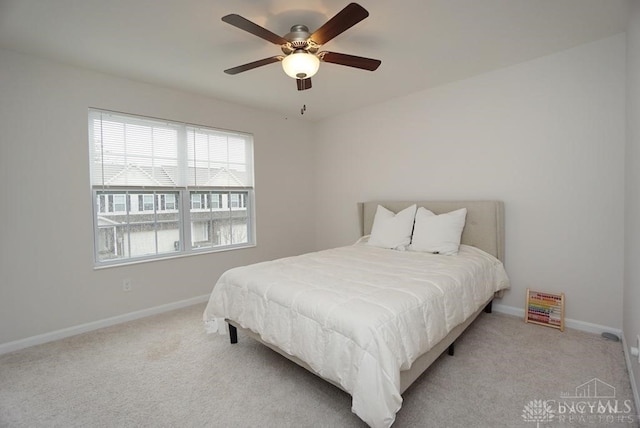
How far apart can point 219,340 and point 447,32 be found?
311 centimetres

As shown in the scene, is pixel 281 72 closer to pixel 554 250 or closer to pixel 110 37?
pixel 110 37

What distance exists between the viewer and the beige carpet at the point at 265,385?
1580mm

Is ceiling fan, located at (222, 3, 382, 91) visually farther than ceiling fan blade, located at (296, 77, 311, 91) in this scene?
No

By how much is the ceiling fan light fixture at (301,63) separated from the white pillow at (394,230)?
191 cm

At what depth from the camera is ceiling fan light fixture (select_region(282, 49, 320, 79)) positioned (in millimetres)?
1968

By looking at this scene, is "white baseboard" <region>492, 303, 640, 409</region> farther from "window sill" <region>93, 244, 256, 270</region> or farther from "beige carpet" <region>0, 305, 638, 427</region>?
"window sill" <region>93, 244, 256, 270</region>

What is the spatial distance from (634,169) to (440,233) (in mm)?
1411

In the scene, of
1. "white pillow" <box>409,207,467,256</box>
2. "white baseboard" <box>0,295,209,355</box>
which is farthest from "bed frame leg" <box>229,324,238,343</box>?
"white pillow" <box>409,207,467,256</box>

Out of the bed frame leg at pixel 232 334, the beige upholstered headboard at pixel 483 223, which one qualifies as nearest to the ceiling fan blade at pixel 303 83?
the beige upholstered headboard at pixel 483 223

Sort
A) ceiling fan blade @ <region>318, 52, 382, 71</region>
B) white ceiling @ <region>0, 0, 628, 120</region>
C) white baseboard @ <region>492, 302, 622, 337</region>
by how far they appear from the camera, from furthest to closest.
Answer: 1. white baseboard @ <region>492, 302, 622, 337</region>
2. ceiling fan blade @ <region>318, 52, 382, 71</region>
3. white ceiling @ <region>0, 0, 628, 120</region>

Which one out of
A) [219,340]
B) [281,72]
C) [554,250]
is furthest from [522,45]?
[219,340]

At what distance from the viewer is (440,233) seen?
2.89m

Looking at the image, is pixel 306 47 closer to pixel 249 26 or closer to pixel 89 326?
pixel 249 26

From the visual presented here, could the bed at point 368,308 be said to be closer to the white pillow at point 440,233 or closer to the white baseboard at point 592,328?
the white pillow at point 440,233
